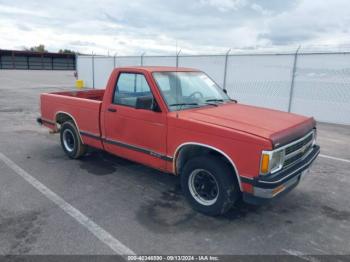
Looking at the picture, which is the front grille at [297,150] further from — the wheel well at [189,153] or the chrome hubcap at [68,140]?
the chrome hubcap at [68,140]

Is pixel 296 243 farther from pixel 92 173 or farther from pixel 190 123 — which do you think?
pixel 92 173

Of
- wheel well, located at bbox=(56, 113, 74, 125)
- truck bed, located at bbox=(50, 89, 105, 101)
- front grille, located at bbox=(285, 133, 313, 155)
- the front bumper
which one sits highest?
truck bed, located at bbox=(50, 89, 105, 101)

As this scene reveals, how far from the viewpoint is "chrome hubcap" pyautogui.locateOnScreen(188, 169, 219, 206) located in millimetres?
3867

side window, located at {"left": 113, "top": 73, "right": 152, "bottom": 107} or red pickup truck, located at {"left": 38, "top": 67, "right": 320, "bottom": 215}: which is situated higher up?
side window, located at {"left": 113, "top": 73, "right": 152, "bottom": 107}

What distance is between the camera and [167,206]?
13.6 feet

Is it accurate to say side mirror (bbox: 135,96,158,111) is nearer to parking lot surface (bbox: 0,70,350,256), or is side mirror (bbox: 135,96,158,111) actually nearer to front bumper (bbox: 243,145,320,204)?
parking lot surface (bbox: 0,70,350,256)

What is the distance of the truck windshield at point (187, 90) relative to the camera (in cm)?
434

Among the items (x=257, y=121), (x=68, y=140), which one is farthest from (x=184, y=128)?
(x=68, y=140)

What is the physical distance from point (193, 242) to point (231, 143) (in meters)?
1.18

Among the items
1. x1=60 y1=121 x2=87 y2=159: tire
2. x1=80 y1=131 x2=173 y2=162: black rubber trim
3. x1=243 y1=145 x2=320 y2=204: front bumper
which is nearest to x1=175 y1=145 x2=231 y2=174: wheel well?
x1=80 y1=131 x2=173 y2=162: black rubber trim

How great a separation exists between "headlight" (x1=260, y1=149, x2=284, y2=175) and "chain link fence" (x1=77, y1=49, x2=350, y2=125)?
9159 mm

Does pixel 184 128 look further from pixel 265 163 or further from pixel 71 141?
pixel 71 141

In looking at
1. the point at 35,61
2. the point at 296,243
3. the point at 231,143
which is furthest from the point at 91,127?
the point at 35,61

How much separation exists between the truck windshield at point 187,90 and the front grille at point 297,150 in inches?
53.8
